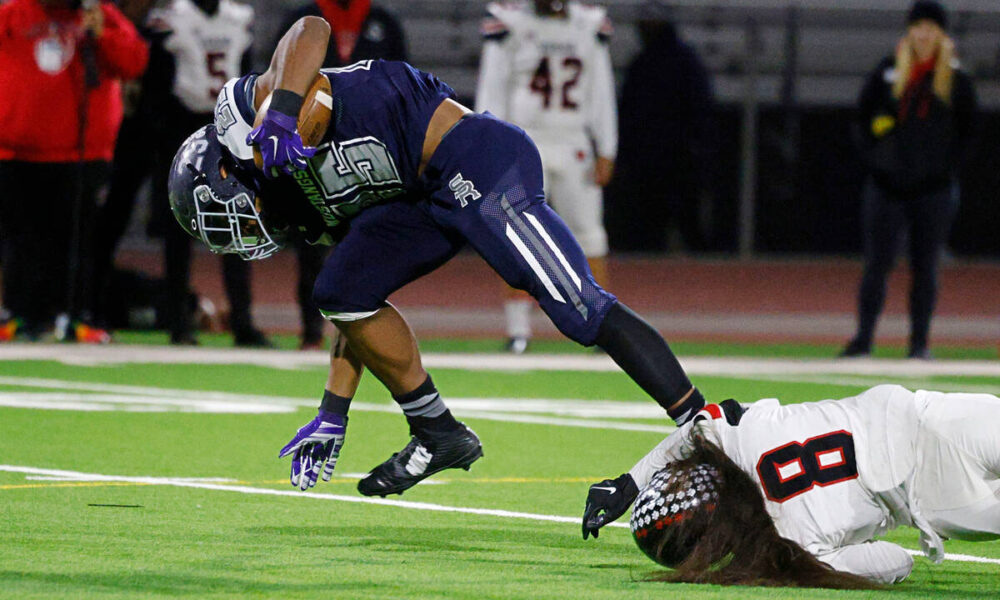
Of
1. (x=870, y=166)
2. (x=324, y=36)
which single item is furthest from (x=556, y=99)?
(x=324, y=36)

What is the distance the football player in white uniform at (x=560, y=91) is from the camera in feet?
37.0

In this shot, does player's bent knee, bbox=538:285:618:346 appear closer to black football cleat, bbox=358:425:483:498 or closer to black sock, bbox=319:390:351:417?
black football cleat, bbox=358:425:483:498

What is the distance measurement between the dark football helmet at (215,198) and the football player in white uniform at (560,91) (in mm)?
5900

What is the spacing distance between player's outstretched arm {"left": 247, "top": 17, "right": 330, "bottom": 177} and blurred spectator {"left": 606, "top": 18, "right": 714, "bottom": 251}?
1249cm

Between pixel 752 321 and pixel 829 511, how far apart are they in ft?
34.0

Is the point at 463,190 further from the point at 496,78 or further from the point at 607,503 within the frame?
the point at 496,78

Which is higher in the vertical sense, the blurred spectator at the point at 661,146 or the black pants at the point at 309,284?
the black pants at the point at 309,284

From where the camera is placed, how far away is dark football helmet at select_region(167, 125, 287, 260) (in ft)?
17.7

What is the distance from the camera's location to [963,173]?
2081cm

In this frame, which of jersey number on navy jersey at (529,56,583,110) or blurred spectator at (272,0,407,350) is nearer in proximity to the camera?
blurred spectator at (272,0,407,350)

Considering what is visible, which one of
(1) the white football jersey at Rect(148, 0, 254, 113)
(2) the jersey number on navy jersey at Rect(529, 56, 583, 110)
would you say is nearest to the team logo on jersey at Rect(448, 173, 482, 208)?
(1) the white football jersey at Rect(148, 0, 254, 113)

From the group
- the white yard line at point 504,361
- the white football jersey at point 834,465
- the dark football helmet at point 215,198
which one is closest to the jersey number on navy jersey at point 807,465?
the white football jersey at point 834,465

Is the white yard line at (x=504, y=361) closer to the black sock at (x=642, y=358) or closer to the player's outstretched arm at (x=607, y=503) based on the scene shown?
the black sock at (x=642, y=358)

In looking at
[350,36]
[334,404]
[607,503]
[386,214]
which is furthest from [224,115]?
[350,36]
